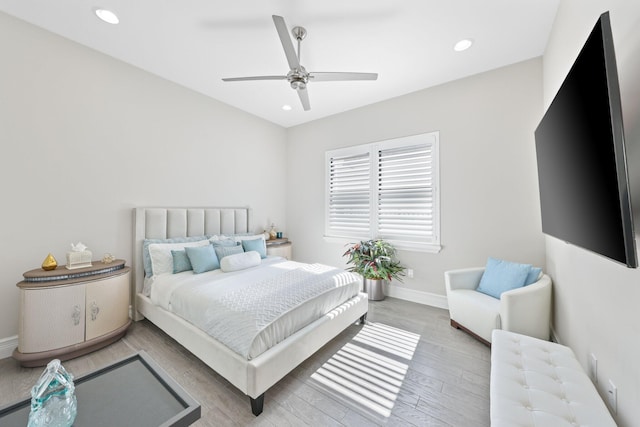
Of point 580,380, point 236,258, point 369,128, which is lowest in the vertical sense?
point 580,380


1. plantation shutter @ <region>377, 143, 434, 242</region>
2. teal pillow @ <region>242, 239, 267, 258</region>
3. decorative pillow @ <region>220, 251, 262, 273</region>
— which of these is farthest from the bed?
plantation shutter @ <region>377, 143, 434, 242</region>

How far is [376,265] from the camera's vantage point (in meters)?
3.52

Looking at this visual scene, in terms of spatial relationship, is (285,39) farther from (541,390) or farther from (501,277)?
(501,277)

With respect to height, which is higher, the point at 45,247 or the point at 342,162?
the point at 342,162

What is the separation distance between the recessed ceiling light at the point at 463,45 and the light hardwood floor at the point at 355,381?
3070 millimetres

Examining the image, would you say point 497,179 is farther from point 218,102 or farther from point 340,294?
point 218,102

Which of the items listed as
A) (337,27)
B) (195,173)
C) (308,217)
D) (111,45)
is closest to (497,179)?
(337,27)

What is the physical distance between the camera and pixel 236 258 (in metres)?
2.92

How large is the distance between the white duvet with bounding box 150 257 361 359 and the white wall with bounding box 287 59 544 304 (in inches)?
59.1

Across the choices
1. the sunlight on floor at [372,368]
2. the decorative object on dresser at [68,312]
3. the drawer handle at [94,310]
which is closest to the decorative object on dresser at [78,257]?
the decorative object on dresser at [68,312]

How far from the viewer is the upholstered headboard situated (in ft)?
9.54

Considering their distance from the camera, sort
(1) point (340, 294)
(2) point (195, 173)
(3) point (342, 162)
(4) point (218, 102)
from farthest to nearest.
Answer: (3) point (342, 162) → (4) point (218, 102) → (2) point (195, 173) → (1) point (340, 294)

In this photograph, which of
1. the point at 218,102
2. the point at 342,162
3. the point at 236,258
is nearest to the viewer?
the point at 236,258

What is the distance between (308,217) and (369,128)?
77.3 inches
